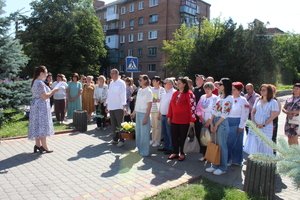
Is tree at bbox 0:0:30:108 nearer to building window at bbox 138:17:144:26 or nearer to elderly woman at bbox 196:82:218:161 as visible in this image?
elderly woman at bbox 196:82:218:161

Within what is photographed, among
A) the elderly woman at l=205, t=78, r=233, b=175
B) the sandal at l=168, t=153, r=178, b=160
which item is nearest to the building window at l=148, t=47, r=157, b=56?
the sandal at l=168, t=153, r=178, b=160

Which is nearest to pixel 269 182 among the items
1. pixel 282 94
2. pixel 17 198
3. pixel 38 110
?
pixel 17 198

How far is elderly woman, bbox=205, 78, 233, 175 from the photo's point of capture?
22.5ft

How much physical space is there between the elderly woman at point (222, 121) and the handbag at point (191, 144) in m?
1.40

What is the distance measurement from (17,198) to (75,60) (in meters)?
36.7

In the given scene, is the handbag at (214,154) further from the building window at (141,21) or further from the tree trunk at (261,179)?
the building window at (141,21)

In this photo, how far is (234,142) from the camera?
7.66 metres

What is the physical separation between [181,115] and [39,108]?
3.28 metres

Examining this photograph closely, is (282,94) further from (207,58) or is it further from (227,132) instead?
(227,132)

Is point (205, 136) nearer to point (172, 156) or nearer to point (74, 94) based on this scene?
point (172, 156)

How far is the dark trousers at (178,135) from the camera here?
8.02 metres

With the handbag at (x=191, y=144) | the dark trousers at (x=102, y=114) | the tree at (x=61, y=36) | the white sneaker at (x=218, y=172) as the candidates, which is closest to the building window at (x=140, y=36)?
the tree at (x=61, y=36)

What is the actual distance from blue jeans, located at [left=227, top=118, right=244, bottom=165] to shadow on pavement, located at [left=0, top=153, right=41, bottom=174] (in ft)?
14.2

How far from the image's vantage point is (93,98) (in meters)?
13.5
